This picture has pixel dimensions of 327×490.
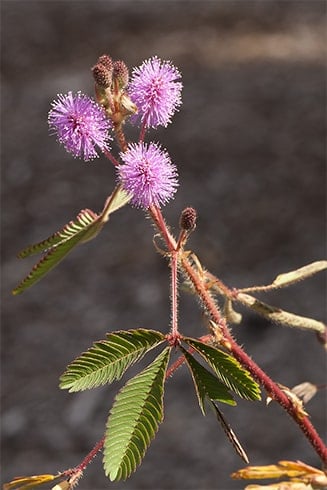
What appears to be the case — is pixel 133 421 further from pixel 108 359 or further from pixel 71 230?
pixel 71 230

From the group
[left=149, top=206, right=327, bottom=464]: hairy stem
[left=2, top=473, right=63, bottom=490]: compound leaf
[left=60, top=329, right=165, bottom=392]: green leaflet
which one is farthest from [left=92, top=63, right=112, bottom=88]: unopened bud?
[left=2, top=473, right=63, bottom=490]: compound leaf

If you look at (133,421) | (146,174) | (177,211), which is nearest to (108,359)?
(133,421)

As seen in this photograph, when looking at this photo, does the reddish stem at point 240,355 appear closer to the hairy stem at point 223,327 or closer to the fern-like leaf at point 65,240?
the hairy stem at point 223,327

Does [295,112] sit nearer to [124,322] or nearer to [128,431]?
[124,322]

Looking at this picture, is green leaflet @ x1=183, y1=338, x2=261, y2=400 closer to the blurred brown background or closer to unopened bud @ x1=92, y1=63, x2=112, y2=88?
unopened bud @ x1=92, y1=63, x2=112, y2=88

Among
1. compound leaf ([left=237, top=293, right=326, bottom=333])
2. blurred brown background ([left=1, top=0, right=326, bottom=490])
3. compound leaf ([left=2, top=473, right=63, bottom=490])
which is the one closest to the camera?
compound leaf ([left=2, top=473, right=63, bottom=490])

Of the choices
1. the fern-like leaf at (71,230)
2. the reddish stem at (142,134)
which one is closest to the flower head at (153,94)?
the reddish stem at (142,134)

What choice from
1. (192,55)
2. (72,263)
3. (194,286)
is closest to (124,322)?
(72,263)
